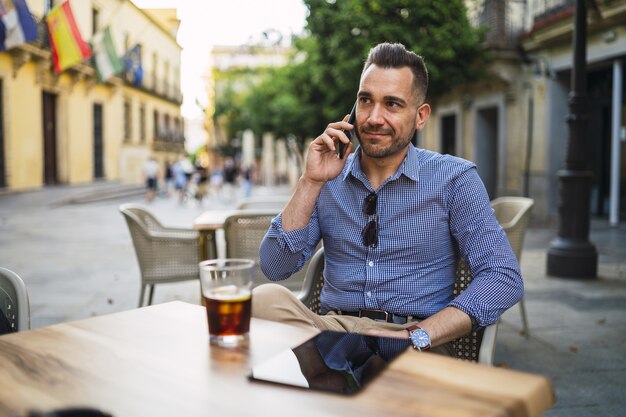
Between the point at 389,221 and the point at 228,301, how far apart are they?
959mm

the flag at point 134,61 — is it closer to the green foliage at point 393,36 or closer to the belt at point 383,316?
the green foliage at point 393,36

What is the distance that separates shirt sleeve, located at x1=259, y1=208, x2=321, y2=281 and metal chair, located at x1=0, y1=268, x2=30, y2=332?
31.5 inches

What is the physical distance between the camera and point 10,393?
1.12 m

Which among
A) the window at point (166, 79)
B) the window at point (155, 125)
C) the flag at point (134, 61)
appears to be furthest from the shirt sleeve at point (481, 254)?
the window at point (155, 125)

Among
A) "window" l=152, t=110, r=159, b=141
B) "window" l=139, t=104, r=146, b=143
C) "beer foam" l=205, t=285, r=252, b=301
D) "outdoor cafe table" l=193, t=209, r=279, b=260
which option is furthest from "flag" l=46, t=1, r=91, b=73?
"window" l=152, t=110, r=159, b=141

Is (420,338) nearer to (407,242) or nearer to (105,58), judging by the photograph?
(407,242)

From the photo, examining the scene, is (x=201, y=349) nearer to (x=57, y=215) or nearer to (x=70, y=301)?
(x=70, y=301)

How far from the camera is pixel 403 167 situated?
226cm

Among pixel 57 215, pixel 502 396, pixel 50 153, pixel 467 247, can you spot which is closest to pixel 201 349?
pixel 502 396

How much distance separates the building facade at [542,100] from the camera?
11.6 m

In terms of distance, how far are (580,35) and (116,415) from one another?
21.3 ft

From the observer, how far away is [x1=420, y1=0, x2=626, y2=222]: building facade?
1160cm

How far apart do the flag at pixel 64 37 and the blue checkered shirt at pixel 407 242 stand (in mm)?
9528

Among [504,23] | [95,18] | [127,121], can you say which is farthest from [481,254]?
[127,121]
